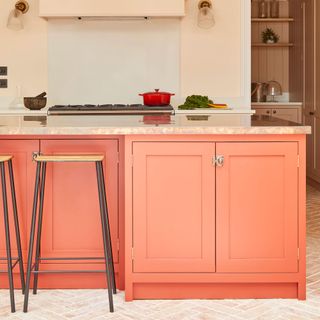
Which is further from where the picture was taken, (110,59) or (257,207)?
(110,59)

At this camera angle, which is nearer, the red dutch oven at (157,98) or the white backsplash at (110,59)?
the red dutch oven at (157,98)

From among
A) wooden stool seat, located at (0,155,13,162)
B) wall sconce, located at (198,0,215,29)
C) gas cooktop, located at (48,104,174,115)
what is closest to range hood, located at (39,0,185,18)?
wall sconce, located at (198,0,215,29)

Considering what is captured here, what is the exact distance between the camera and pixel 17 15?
6.42 m

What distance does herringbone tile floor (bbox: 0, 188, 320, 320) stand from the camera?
344 centimetres

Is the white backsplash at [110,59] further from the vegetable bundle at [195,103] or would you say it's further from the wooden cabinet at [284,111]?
the wooden cabinet at [284,111]

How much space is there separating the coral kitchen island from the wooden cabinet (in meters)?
4.68

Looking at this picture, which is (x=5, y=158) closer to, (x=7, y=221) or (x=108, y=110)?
(x=7, y=221)

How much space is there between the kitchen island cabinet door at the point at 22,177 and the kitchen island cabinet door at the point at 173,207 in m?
0.59

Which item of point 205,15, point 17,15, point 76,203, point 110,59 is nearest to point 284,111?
point 205,15

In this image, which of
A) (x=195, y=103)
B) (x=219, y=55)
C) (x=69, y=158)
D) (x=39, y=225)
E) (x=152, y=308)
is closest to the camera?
(x=69, y=158)

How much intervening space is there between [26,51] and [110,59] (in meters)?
0.78

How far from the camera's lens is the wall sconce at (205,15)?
6352 millimetres

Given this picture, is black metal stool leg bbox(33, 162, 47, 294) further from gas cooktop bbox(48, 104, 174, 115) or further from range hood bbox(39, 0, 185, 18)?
range hood bbox(39, 0, 185, 18)

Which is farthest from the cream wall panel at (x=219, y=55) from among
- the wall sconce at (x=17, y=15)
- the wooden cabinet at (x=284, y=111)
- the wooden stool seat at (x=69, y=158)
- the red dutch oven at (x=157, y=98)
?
the wooden stool seat at (x=69, y=158)
